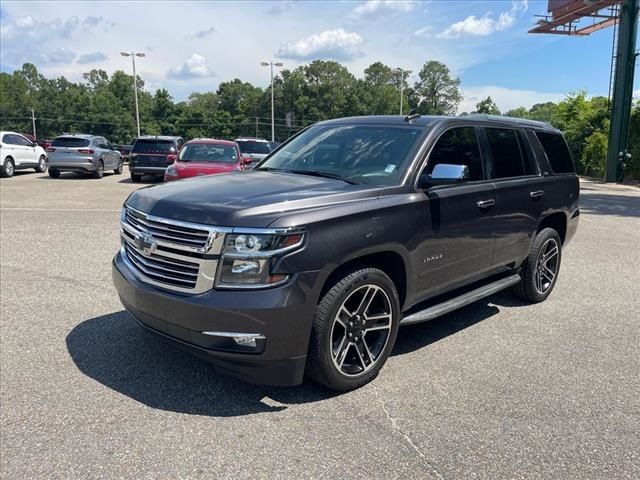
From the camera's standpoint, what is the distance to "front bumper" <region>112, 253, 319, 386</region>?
300cm

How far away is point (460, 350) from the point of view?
4340mm

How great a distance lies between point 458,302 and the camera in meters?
4.31

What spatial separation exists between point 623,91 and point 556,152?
20.8m

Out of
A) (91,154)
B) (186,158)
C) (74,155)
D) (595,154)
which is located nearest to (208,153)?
(186,158)

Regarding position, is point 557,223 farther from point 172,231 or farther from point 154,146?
point 154,146

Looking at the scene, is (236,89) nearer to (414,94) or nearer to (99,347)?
(414,94)

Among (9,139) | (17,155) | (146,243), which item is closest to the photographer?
(146,243)

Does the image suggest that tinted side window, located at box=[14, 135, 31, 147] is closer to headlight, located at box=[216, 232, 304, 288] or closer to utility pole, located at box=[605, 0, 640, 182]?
headlight, located at box=[216, 232, 304, 288]

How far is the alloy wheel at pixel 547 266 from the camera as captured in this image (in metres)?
5.59

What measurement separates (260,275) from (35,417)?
1661 millimetres

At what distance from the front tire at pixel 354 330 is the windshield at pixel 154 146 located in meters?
16.0

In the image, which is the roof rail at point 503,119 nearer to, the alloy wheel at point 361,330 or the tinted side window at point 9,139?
the alloy wheel at point 361,330

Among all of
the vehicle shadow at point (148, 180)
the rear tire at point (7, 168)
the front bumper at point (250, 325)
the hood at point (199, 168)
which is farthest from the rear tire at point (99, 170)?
the front bumper at point (250, 325)

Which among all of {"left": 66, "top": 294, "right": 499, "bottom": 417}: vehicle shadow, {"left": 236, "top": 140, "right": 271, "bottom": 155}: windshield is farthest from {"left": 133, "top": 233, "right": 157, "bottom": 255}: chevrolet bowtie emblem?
{"left": 236, "top": 140, "right": 271, "bottom": 155}: windshield
